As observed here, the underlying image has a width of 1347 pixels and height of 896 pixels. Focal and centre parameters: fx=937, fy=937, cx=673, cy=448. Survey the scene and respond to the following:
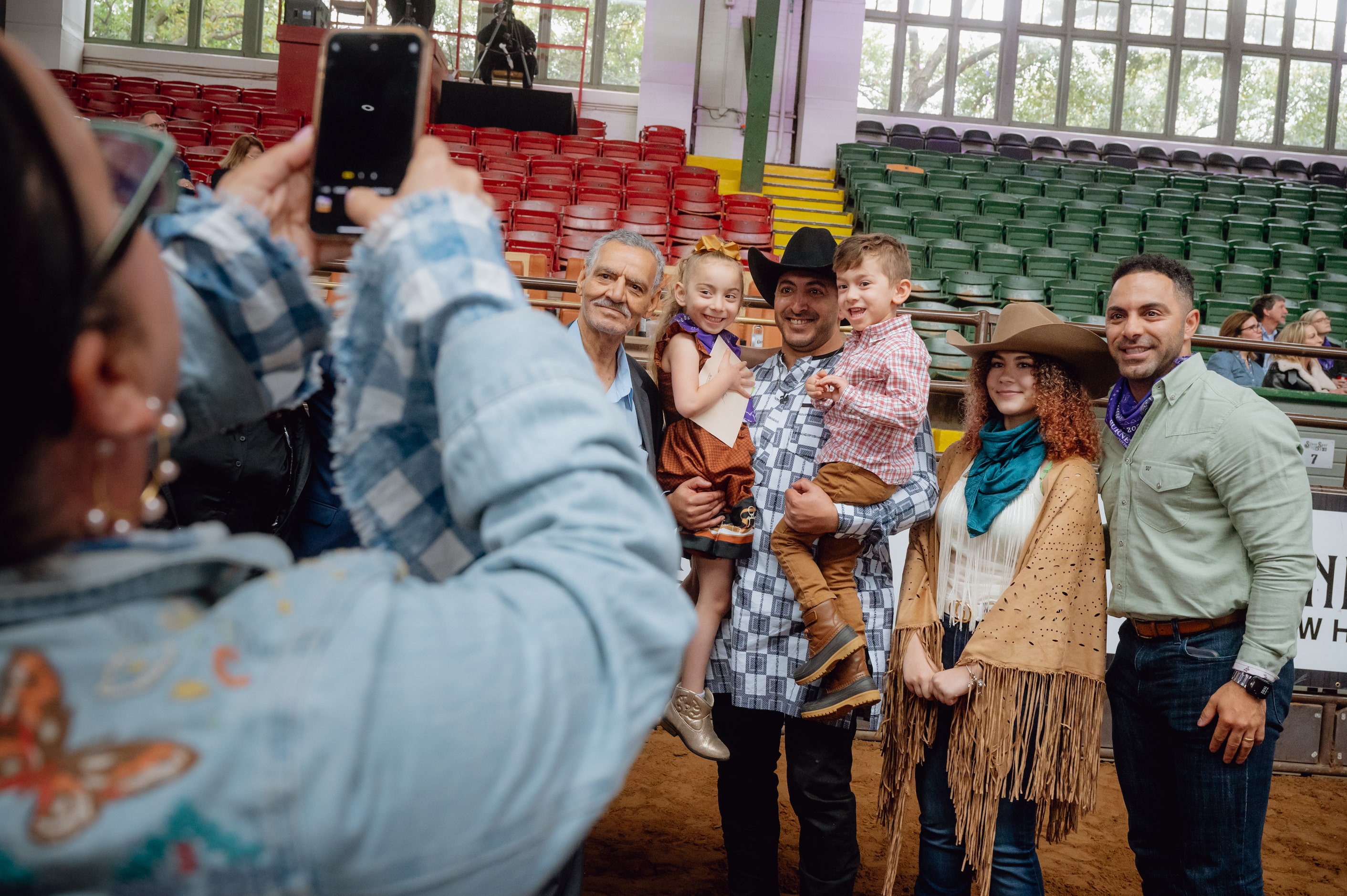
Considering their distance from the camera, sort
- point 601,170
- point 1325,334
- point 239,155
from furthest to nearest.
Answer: point 601,170 < point 1325,334 < point 239,155

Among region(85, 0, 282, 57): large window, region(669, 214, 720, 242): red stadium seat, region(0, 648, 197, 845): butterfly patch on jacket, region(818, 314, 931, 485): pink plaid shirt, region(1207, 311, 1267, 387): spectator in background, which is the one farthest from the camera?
region(85, 0, 282, 57): large window

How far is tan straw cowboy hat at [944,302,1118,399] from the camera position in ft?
8.49

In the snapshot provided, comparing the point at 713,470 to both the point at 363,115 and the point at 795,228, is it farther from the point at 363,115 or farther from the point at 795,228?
the point at 795,228

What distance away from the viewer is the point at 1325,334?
660 centimetres

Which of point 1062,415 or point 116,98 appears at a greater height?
point 116,98

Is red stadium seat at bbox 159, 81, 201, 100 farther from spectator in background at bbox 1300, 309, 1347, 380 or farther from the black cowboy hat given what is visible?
spectator in background at bbox 1300, 309, 1347, 380

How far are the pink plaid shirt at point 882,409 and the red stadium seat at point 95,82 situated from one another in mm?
13224

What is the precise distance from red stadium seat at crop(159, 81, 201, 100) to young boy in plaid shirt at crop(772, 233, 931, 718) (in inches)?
489

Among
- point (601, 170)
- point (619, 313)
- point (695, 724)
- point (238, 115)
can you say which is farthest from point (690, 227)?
point (695, 724)

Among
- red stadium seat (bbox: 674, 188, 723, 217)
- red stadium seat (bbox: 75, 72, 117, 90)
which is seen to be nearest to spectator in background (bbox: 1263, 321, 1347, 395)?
red stadium seat (bbox: 674, 188, 723, 217)

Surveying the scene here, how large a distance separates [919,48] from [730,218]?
26.3 ft

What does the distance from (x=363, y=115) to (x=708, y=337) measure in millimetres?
2232

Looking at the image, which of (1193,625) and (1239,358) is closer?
(1193,625)

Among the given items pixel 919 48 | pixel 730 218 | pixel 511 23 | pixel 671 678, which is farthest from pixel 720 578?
pixel 919 48
